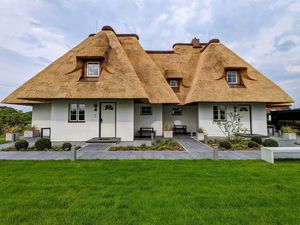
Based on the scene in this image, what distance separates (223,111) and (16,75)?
76.8 ft

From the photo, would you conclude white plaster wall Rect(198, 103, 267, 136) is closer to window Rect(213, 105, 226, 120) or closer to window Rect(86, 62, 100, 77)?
window Rect(213, 105, 226, 120)

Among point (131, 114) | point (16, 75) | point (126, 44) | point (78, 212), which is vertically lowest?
point (78, 212)

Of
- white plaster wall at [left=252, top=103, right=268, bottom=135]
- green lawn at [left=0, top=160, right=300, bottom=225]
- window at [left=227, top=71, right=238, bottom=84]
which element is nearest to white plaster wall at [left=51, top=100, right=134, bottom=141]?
green lawn at [left=0, top=160, right=300, bottom=225]

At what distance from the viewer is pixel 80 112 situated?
42.6 feet

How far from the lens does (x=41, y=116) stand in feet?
52.3

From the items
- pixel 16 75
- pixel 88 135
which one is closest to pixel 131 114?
pixel 88 135

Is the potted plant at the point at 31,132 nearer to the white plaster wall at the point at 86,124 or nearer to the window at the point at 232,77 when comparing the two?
the white plaster wall at the point at 86,124

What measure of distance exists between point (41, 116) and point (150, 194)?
618 inches

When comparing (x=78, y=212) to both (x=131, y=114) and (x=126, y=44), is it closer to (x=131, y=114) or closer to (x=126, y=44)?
(x=131, y=114)

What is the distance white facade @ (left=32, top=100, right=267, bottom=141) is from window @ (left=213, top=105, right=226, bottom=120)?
35 centimetres

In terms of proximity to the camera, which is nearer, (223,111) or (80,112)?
(80,112)

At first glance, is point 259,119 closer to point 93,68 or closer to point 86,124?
point 86,124

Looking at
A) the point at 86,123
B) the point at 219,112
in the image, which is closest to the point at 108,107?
the point at 86,123

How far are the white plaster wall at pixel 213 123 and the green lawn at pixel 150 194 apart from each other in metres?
8.02
